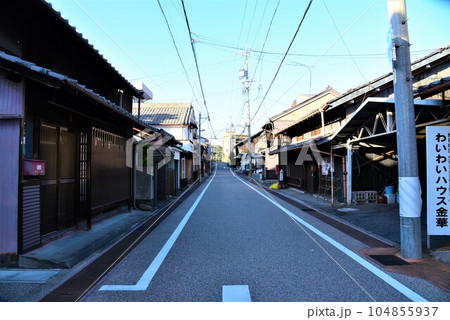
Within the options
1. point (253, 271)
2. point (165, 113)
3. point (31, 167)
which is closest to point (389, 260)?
point (253, 271)

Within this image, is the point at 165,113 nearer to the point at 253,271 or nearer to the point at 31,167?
the point at 31,167

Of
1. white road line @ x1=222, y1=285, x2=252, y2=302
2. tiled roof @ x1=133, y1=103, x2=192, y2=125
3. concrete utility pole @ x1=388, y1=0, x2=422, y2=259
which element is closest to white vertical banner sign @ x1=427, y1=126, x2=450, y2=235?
concrete utility pole @ x1=388, y1=0, x2=422, y2=259

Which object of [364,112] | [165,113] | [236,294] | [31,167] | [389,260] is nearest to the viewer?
[236,294]

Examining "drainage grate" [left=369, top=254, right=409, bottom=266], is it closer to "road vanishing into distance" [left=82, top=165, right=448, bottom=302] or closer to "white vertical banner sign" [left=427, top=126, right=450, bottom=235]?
"road vanishing into distance" [left=82, top=165, right=448, bottom=302]

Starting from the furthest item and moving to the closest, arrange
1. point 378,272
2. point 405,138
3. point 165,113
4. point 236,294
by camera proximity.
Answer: point 165,113 < point 405,138 < point 378,272 < point 236,294

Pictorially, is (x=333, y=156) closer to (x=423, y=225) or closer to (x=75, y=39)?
(x=423, y=225)

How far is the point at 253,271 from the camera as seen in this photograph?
4746 mm

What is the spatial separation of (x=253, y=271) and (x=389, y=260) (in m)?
2.76

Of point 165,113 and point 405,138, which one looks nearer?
point 405,138

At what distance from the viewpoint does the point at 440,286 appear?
411 cm

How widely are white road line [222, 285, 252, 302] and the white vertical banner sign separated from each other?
4322 mm

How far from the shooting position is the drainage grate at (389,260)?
5.16 m

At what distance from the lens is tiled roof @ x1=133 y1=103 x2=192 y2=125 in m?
29.9

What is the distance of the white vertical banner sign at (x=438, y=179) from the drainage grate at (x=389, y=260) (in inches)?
39.4
